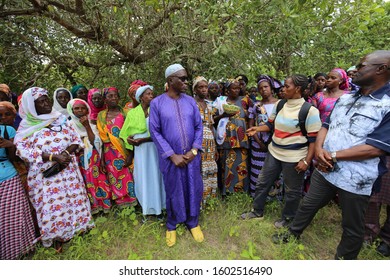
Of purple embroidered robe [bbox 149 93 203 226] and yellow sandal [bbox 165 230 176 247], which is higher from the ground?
purple embroidered robe [bbox 149 93 203 226]

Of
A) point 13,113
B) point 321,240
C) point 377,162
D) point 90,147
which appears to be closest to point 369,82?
point 377,162

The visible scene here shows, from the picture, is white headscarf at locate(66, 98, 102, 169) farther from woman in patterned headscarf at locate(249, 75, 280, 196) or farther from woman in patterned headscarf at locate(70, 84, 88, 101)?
woman in patterned headscarf at locate(249, 75, 280, 196)

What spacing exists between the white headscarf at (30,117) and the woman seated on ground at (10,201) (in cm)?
11

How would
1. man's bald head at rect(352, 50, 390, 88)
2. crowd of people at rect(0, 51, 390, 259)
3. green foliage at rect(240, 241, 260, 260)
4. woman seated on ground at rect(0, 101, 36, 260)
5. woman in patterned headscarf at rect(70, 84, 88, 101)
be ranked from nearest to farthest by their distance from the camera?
man's bald head at rect(352, 50, 390, 88) < crowd of people at rect(0, 51, 390, 259) < woman seated on ground at rect(0, 101, 36, 260) < green foliage at rect(240, 241, 260, 260) < woman in patterned headscarf at rect(70, 84, 88, 101)

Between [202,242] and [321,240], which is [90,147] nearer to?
[202,242]

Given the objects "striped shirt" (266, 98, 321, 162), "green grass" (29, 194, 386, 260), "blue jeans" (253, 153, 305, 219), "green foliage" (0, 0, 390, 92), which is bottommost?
"green grass" (29, 194, 386, 260)

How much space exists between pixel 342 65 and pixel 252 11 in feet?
10.7

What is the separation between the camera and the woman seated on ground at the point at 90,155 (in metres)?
2.82

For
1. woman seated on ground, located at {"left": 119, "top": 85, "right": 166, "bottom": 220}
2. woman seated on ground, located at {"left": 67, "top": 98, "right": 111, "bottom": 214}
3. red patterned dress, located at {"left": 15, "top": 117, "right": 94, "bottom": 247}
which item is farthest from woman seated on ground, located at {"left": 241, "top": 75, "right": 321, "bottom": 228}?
red patterned dress, located at {"left": 15, "top": 117, "right": 94, "bottom": 247}

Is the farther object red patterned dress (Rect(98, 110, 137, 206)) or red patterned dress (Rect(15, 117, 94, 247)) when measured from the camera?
red patterned dress (Rect(98, 110, 137, 206))

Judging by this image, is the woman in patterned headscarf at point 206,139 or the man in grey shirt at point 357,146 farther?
the woman in patterned headscarf at point 206,139

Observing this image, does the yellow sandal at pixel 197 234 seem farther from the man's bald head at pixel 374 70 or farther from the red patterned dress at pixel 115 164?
the man's bald head at pixel 374 70

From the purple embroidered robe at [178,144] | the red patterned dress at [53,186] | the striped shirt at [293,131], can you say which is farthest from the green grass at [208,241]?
the striped shirt at [293,131]

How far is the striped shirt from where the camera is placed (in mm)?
2410
